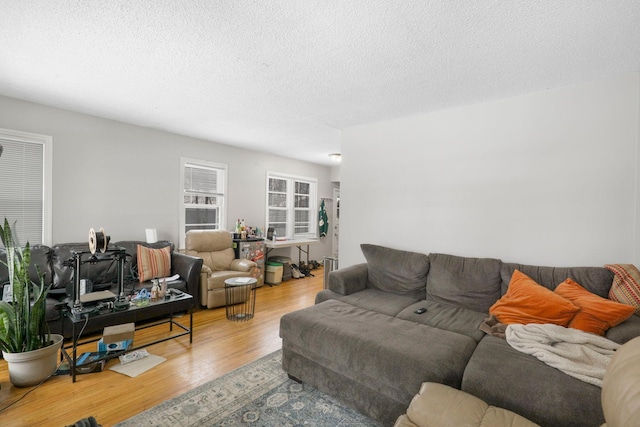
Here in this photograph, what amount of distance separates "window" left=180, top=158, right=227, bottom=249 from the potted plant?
7.55ft

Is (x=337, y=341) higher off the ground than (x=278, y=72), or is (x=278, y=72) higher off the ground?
(x=278, y=72)

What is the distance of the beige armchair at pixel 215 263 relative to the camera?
150 inches

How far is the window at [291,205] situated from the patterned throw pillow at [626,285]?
4.96 meters

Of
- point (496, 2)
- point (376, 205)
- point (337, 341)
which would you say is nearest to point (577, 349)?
point (337, 341)

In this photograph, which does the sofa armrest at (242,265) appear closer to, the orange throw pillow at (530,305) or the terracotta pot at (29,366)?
the terracotta pot at (29,366)

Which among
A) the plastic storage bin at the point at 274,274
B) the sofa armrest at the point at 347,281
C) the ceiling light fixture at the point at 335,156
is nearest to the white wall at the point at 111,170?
the plastic storage bin at the point at 274,274

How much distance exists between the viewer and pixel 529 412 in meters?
1.40

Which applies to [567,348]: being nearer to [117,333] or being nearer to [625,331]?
[625,331]

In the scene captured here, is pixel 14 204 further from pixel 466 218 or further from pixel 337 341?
pixel 466 218

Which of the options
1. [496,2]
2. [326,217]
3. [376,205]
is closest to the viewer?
[496,2]

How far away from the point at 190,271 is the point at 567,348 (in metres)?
3.61

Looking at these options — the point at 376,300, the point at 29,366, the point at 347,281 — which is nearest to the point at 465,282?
the point at 376,300

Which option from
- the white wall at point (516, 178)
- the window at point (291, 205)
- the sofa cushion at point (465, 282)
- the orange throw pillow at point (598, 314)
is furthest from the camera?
the window at point (291, 205)

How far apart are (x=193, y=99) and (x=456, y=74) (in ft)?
8.17
